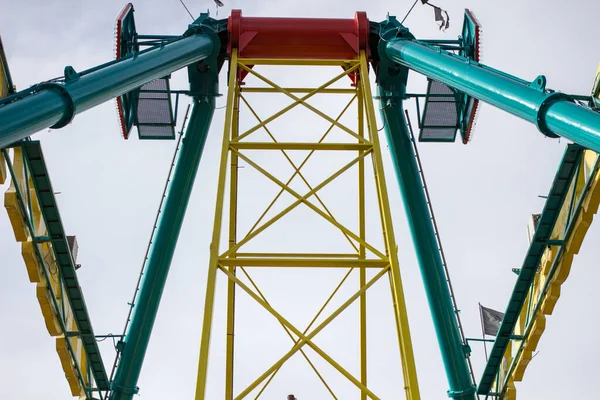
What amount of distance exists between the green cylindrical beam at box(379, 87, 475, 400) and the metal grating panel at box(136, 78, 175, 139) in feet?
14.7

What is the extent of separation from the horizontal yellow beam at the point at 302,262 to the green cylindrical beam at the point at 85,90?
3.15m

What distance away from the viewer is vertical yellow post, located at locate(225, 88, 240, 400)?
638 inches

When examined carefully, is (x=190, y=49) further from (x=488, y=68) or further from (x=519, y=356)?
(x=519, y=356)

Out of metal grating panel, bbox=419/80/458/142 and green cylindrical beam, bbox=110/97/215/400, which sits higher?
metal grating panel, bbox=419/80/458/142

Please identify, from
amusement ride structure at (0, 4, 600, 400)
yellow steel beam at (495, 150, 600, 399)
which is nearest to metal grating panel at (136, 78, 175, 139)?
amusement ride structure at (0, 4, 600, 400)

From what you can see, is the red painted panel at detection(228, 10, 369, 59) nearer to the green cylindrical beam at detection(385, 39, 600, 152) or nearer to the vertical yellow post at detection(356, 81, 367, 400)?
the vertical yellow post at detection(356, 81, 367, 400)

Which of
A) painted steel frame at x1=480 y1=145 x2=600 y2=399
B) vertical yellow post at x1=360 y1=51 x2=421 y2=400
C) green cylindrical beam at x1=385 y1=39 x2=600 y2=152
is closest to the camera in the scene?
green cylindrical beam at x1=385 y1=39 x2=600 y2=152

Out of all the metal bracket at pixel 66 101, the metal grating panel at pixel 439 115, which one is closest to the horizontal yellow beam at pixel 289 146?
the metal grating panel at pixel 439 115

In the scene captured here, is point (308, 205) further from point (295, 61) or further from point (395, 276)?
point (295, 61)

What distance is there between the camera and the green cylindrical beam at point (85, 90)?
11.6 meters

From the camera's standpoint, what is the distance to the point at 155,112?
67.5 feet

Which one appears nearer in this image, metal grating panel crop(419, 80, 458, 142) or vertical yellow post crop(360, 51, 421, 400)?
vertical yellow post crop(360, 51, 421, 400)

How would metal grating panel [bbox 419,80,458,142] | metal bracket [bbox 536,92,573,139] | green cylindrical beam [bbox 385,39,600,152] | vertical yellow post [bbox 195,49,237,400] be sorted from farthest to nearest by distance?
metal grating panel [bbox 419,80,458,142], vertical yellow post [bbox 195,49,237,400], metal bracket [bbox 536,92,573,139], green cylindrical beam [bbox 385,39,600,152]

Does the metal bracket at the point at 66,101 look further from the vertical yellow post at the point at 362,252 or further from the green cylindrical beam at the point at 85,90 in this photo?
the vertical yellow post at the point at 362,252
